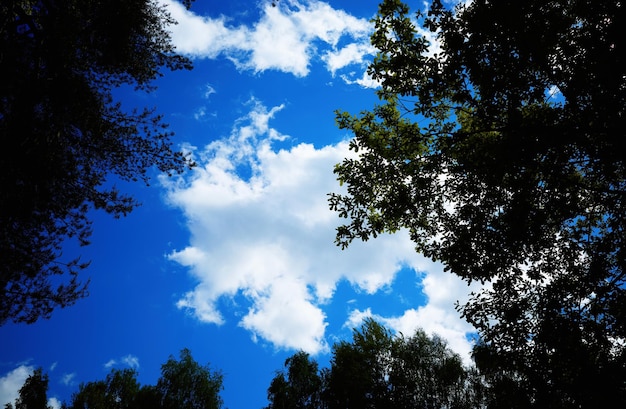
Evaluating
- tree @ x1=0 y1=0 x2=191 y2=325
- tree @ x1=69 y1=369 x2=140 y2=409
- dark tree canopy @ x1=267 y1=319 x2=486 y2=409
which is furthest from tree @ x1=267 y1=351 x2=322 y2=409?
tree @ x1=0 y1=0 x2=191 y2=325

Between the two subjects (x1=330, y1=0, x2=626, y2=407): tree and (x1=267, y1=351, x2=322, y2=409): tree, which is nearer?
(x1=330, y1=0, x2=626, y2=407): tree

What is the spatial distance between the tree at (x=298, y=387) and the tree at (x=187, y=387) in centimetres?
812

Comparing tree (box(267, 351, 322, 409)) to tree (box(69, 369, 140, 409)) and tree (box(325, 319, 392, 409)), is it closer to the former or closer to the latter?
tree (box(325, 319, 392, 409))

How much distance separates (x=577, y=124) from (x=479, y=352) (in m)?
5.74

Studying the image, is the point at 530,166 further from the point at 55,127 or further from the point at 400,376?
the point at 400,376

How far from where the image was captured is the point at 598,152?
7.14 metres

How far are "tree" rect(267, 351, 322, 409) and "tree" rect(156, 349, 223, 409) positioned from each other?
8122mm

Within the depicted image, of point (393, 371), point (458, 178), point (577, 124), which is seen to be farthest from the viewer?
point (393, 371)

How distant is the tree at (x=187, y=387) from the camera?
3575 centimetres

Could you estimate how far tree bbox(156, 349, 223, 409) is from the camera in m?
35.8

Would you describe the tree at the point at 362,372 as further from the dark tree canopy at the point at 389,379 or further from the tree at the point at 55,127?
the tree at the point at 55,127

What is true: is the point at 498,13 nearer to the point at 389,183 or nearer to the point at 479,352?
the point at 389,183

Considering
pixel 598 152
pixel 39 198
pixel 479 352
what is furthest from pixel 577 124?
pixel 39 198

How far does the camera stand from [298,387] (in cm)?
3319
